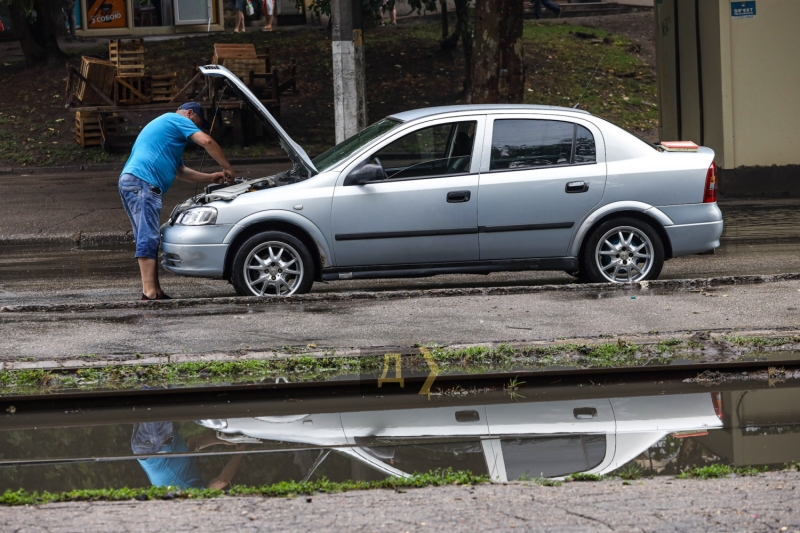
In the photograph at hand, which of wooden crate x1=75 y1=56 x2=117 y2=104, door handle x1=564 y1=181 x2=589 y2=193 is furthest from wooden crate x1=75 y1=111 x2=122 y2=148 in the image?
door handle x1=564 y1=181 x2=589 y2=193

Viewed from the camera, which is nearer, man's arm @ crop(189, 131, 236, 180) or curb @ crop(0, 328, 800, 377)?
curb @ crop(0, 328, 800, 377)

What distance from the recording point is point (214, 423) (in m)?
5.77

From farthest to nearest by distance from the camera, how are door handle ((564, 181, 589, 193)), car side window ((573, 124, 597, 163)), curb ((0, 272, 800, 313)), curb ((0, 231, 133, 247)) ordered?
curb ((0, 231, 133, 247)) < car side window ((573, 124, 597, 163)) < door handle ((564, 181, 589, 193)) < curb ((0, 272, 800, 313))

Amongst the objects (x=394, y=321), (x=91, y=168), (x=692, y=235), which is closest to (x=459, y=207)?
(x=394, y=321)

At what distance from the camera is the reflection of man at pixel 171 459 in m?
4.77

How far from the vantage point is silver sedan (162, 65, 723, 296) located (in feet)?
28.1

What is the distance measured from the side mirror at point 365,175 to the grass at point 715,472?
4.46 m

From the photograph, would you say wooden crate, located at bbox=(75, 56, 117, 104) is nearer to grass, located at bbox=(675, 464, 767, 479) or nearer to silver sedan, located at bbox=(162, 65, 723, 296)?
silver sedan, located at bbox=(162, 65, 723, 296)

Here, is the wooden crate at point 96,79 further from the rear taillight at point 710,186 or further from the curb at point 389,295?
the rear taillight at point 710,186

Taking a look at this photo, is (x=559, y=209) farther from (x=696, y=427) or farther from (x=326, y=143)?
(x=326, y=143)

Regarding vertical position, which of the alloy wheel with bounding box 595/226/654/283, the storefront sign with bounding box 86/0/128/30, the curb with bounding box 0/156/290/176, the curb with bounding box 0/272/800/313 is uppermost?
the storefront sign with bounding box 86/0/128/30

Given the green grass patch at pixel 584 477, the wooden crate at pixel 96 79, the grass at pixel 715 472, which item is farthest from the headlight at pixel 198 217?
the wooden crate at pixel 96 79

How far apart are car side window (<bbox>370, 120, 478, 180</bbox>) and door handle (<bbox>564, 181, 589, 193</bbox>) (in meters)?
0.85

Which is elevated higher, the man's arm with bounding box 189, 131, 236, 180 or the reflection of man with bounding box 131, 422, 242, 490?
the man's arm with bounding box 189, 131, 236, 180
